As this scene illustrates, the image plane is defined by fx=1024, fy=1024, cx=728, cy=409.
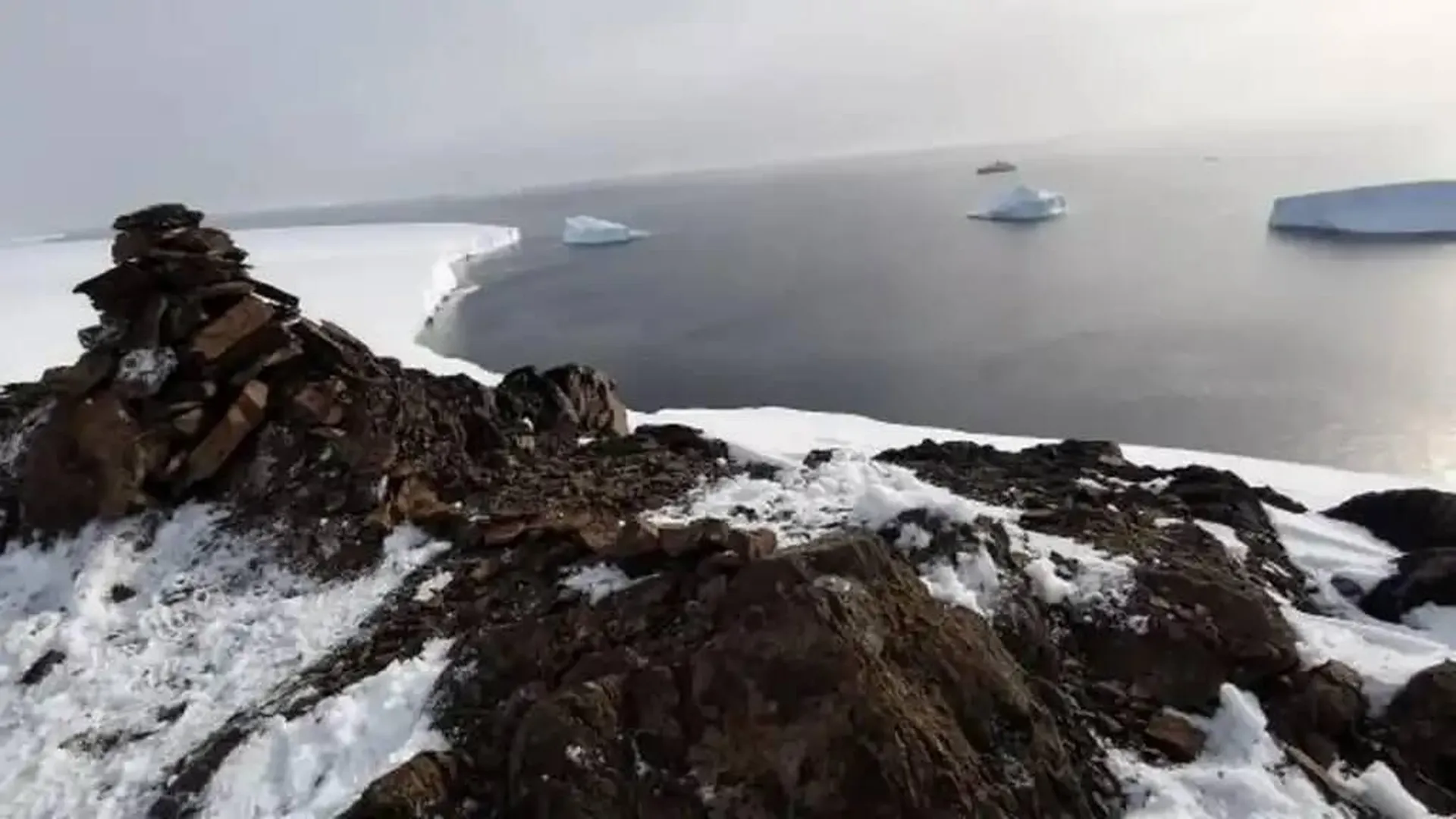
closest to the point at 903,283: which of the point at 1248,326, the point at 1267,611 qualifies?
the point at 1248,326

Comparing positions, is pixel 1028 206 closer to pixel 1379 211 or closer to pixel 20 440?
pixel 1379 211

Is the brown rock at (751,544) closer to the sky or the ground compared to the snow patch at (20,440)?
closer to the ground

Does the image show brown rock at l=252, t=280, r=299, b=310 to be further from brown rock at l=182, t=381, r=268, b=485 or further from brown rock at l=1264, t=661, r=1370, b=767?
brown rock at l=1264, t=661, r=1370, b=767

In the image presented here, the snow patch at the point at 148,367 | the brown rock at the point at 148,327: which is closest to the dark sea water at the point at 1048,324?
the brown rock at the point at 148,327

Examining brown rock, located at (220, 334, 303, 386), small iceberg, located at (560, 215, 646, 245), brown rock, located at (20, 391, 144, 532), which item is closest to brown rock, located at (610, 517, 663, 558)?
brown rock, located at (220, 334, 303, 386)

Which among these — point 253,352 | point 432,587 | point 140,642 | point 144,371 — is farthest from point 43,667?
point 253,352

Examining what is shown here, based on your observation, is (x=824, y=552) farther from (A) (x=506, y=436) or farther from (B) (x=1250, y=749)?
(A) (x=506, y=436)

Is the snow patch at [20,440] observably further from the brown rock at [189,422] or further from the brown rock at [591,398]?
the brown rock at [591,398]
